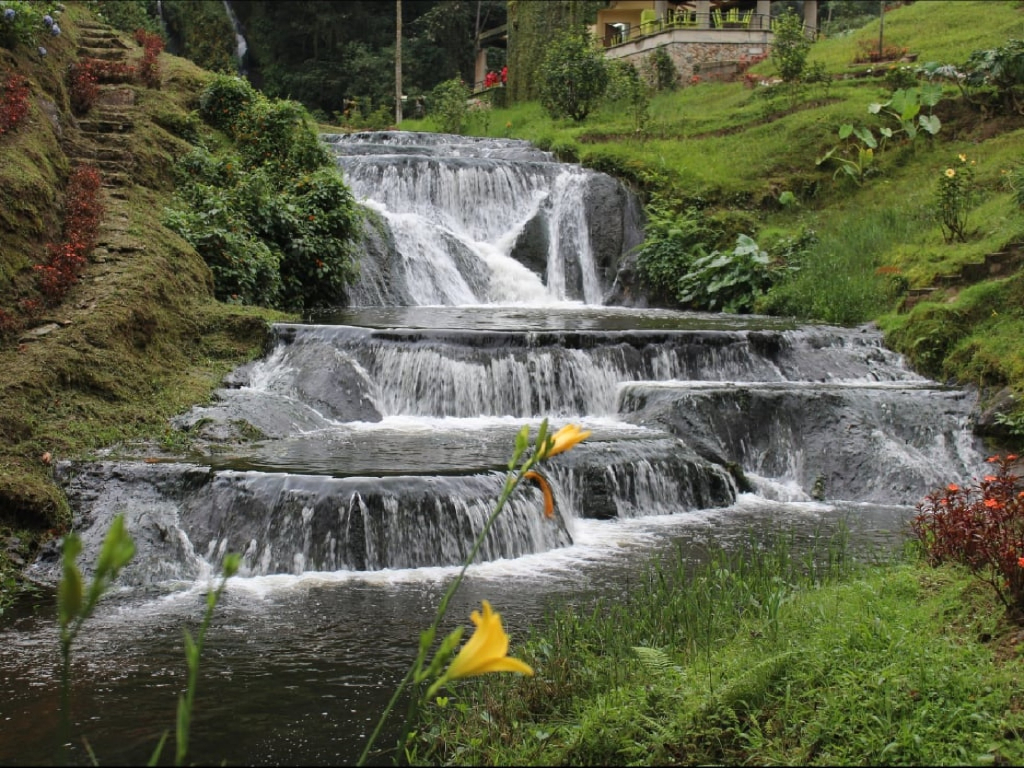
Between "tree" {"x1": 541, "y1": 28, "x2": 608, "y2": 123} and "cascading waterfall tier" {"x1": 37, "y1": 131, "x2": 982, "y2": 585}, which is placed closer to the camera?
"cascading waterfall tier" {"x1": 37, "y1": 131, "x2": 982, "y2": 585}

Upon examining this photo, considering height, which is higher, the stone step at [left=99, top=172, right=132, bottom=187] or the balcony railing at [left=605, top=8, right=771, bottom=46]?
the balcony railing at [left=605, top=8, right=771, bottom=46]

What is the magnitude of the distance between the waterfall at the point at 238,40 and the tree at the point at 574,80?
22.9 metres

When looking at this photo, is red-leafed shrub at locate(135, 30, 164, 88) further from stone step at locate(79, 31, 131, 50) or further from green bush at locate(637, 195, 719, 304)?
green bush at locate(637, 195, 719, 304)

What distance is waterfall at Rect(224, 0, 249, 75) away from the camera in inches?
1783

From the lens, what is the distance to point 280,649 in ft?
17.2

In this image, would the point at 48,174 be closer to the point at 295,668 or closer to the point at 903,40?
the point at 295,668

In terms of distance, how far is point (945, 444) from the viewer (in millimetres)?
10484

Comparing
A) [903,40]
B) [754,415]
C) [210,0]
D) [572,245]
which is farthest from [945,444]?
[210,0]

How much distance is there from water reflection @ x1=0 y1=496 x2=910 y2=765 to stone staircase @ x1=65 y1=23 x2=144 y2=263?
5732 millimetres

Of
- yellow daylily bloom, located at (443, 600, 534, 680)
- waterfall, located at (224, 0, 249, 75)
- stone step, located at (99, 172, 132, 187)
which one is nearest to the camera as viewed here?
yellow daylily bloom, located at (443, 600, 534, 680)

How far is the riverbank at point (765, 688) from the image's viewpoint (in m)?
3.68

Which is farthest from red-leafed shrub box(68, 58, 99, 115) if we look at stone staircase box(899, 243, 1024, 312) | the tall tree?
the tall tree

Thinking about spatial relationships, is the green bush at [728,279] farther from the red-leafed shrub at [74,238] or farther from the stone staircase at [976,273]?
the red-leafed shrub at [74,238]

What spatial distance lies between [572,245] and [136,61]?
8.33 m
